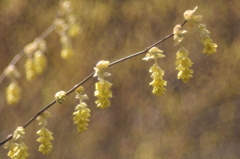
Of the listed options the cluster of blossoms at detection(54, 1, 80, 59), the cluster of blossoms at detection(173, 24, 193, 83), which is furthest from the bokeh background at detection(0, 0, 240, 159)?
the cluster of blossoms at detection(173, 24, 193, 83)

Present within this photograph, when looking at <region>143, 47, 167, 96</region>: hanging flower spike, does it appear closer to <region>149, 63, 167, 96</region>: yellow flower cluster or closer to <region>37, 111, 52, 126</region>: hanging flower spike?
<region>149, 63, 167, 96</region>: yellow flower cluster

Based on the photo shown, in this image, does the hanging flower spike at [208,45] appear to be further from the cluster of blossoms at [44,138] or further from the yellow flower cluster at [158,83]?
the cluster of blossoms at [44,138]

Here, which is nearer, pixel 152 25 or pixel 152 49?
pixel 152 49

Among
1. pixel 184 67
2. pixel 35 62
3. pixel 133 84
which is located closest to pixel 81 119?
pixel 35 62

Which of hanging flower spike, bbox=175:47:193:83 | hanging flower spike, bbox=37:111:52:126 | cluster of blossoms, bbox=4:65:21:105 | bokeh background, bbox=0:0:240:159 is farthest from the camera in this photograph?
bokeh background, bbox=0:0:240:159

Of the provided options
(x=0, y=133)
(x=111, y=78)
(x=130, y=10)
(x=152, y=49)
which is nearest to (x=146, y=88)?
(x=111, y=78)

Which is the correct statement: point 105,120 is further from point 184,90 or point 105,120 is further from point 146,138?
point 184,90

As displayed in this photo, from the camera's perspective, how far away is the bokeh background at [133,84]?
437cm

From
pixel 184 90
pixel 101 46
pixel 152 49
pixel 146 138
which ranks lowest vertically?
pixel 152 49

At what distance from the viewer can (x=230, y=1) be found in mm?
4379

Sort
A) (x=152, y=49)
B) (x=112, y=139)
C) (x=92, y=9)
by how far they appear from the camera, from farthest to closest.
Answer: (x=112, y=139), (x=92, y=9), (x=152, y=49)

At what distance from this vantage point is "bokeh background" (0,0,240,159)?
14.3 ft

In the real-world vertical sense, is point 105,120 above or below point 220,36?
below

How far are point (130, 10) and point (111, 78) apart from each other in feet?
1.89
